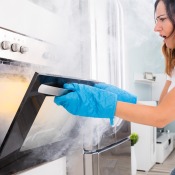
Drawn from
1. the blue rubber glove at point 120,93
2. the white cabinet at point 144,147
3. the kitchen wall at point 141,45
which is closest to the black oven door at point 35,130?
the blue rubber glove at point 120,93

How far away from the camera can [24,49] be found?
0.90 m

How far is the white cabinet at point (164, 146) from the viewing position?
4.31 m

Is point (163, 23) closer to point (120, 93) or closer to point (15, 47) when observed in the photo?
point (120, 93)

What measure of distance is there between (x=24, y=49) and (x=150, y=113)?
509 millimetres

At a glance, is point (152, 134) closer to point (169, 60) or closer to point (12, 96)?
point (169, 60)

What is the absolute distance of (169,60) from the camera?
1.61 meters

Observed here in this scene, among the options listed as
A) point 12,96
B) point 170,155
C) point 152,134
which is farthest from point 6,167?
point 170,155

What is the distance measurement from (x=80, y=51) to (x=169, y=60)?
65 centimetres

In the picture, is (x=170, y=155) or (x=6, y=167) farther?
(x=170, y=155)

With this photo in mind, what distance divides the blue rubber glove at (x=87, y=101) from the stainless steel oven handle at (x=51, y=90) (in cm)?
1

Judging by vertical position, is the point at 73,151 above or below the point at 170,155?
above

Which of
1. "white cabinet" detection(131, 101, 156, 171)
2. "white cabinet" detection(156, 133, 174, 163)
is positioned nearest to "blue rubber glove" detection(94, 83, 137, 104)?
"white cabinet" detection(131, 101, 156, 171)

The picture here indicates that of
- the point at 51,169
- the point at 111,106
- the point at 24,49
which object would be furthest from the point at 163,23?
the point at 51,169

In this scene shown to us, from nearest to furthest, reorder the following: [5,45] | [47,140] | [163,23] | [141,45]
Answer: [5,45] < [47,140] < [163,23] < [141,45]
